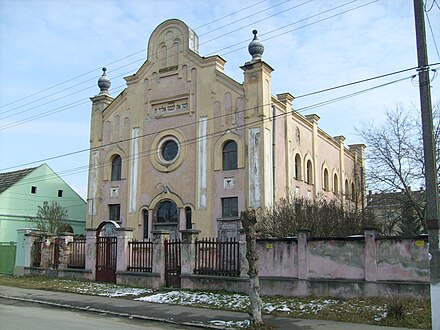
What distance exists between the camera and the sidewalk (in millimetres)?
12047

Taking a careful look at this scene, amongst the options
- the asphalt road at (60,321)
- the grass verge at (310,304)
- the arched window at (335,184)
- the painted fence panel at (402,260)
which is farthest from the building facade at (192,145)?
the asphalt road at (60,321)

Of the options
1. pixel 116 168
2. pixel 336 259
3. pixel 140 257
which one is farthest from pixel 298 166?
pixel 336 259

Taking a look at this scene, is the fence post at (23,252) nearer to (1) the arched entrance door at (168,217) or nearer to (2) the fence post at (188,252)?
(1) the arched entrance door at (168,217)

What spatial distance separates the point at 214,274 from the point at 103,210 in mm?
14952

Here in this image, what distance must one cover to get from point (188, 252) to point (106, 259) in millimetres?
5218

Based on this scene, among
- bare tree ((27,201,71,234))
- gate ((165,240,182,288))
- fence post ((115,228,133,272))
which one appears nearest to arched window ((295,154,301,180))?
fence post ((115,228,133,272))

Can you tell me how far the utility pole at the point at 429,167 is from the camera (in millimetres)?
10266

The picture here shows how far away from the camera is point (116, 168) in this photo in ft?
103

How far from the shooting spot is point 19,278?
2394 centimetres

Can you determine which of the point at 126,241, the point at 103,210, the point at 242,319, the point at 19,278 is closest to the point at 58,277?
the point at 19,278

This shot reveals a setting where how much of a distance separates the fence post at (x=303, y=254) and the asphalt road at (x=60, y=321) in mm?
5134

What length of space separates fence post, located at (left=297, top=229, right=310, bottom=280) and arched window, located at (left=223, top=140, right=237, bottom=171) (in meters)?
10.7

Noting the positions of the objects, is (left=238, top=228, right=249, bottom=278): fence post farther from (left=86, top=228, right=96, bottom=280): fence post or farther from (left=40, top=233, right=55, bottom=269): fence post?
(left=40, top=233, right=55, bottom=269): fence post

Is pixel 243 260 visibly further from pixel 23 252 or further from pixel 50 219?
pixel 50 219
